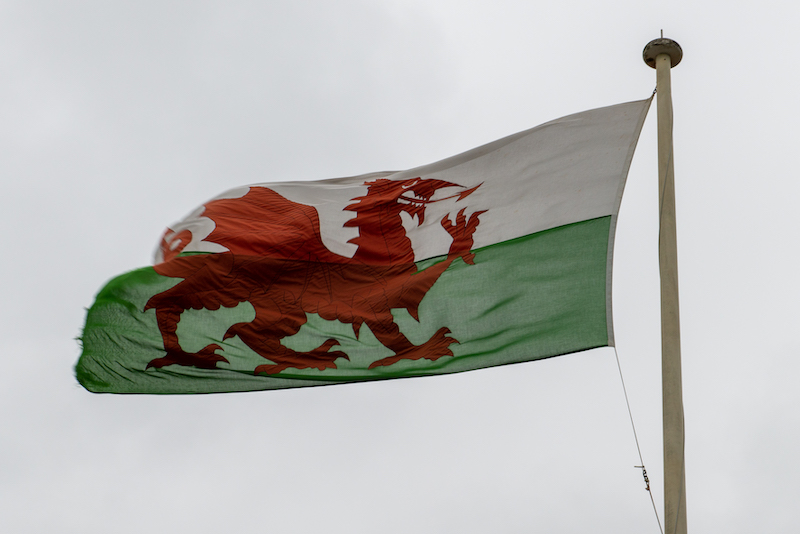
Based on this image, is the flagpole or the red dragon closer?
the flagpole

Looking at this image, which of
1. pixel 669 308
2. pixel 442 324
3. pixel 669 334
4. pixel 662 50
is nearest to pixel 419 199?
pixel 442 324

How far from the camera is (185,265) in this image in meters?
13.9

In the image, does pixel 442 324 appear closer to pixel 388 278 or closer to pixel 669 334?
pixel 388 278

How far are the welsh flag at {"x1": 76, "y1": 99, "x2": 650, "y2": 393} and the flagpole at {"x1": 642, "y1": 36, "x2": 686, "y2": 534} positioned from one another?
0.66 meters

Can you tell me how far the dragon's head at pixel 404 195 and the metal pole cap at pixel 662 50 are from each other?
104 inches

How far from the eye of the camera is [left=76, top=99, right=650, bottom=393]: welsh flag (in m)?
12.2

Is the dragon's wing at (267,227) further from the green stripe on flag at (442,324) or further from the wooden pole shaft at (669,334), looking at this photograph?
the wooden pole shaft at (669,334)

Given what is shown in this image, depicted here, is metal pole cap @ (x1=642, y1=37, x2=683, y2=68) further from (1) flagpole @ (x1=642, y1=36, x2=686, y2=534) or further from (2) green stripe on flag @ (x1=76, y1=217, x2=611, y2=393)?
(2) green stripe on flag @ (x1=76, y1=217, x2=611, y2=393)

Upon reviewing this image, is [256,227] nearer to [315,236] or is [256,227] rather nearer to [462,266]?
[315,236]

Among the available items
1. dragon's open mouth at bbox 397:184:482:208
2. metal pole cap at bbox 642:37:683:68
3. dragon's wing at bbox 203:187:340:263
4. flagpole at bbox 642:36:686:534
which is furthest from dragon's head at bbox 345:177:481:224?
flagpole at bbox 642:36:686:534

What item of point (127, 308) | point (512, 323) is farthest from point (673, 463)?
point (127, 308)

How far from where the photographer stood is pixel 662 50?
11.8m

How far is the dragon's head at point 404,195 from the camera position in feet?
45.3

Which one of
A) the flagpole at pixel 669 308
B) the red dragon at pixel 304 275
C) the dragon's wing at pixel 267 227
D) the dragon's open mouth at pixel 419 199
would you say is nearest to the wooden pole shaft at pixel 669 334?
the flagpole at pixel 669 308
